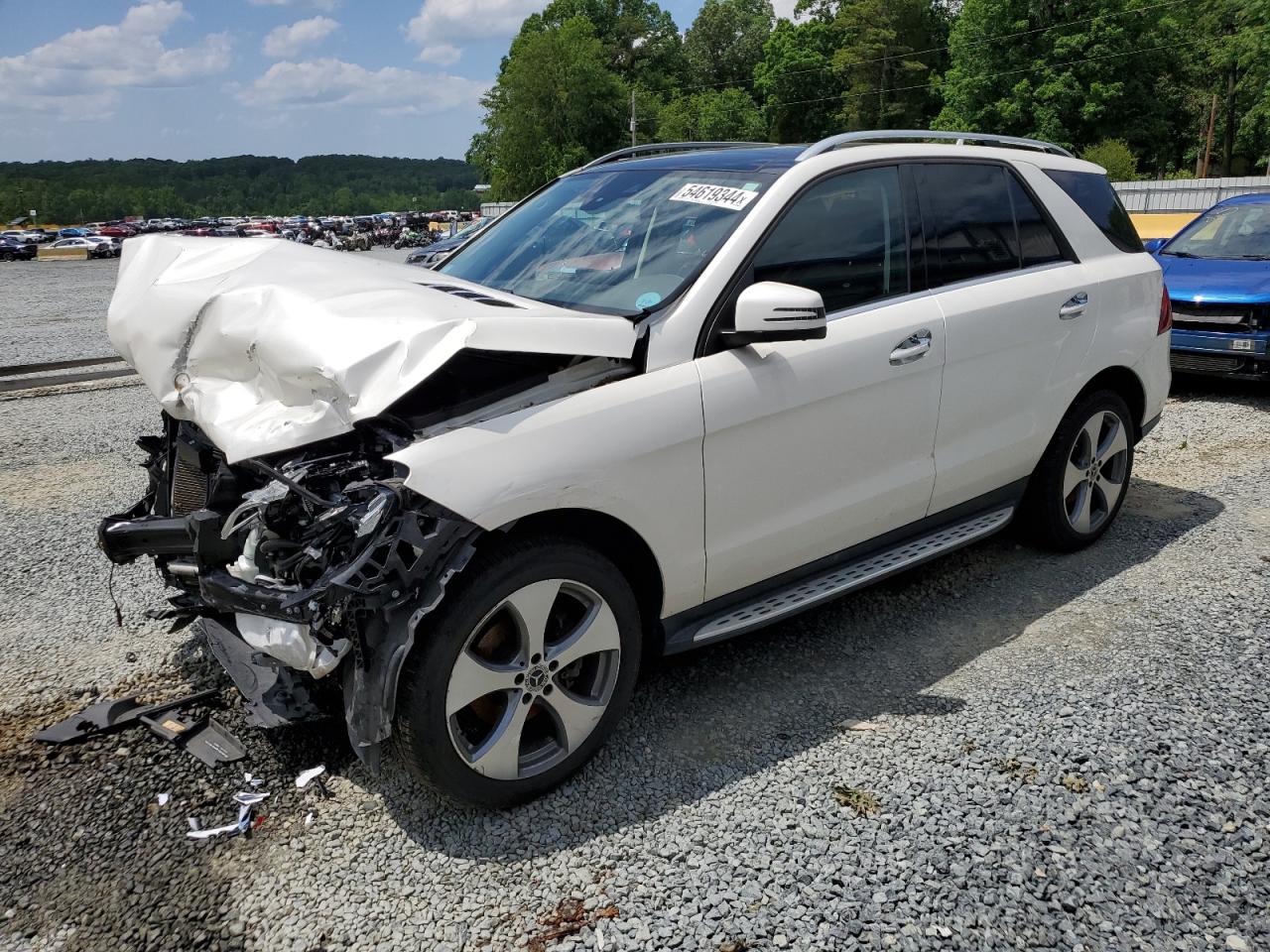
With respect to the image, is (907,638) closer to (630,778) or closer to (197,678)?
(630,778)

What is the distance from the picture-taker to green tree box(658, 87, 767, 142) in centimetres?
8438

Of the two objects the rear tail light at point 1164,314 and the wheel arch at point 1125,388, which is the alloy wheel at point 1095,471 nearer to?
the wheel arch at point 1125,388

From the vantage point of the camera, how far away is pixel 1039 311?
13.8 feet

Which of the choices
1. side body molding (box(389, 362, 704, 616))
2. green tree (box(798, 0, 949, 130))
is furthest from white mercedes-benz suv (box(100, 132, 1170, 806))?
green tree (box(798, 0, 949, 130))

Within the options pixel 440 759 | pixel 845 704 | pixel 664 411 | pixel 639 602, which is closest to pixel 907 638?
pixel 845 704

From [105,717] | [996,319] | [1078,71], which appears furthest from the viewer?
[1078,71]

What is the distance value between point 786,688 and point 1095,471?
2198 mm

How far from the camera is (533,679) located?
285 cm

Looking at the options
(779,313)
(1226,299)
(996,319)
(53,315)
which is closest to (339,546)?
(779,313)

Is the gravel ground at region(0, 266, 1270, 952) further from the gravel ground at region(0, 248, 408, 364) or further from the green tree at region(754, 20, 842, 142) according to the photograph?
the green tree at region(754, 20, 842, 142)

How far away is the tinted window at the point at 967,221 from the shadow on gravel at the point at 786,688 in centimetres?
145

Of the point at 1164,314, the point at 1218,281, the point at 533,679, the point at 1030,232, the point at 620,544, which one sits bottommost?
the point at 533,679

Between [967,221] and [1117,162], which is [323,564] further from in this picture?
[1117,162]

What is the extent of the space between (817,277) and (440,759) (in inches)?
82.4
